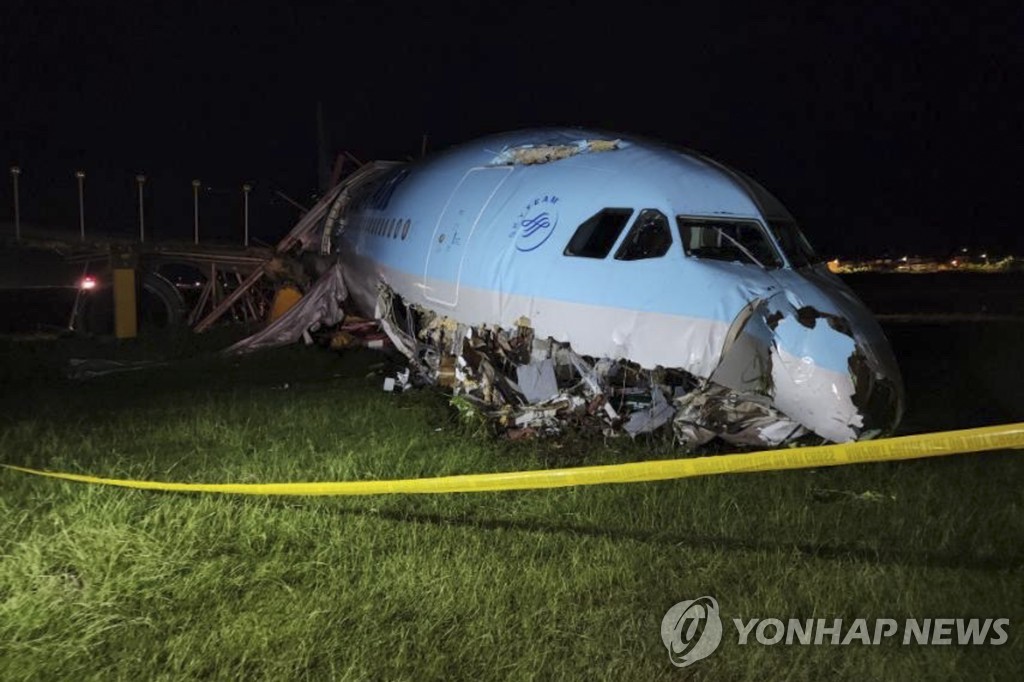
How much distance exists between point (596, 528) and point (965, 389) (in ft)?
31.6

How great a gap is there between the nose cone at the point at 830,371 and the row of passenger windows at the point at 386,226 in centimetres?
648

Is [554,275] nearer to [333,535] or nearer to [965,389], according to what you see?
[333,535]

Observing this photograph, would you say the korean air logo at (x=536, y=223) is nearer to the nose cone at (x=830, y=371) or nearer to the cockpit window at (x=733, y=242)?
the cockpit window at (x=733, y=242)

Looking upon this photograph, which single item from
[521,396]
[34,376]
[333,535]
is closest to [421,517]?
[333,535]

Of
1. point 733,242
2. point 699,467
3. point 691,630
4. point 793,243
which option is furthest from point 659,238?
point 691,630

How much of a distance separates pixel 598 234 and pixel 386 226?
19.6 ft

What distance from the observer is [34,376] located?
12773 mm

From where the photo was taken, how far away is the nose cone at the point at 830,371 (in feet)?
22.2

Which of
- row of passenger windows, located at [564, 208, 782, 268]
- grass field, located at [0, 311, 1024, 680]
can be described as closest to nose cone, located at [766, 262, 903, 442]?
grass field, located at [0, 311, 1024, 680]

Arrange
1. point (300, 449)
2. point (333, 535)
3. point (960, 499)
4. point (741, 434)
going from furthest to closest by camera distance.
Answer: point (300, 449) < point (741, 434) < point (960, 499) < point (333, 535)

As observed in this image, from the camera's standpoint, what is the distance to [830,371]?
268 inches

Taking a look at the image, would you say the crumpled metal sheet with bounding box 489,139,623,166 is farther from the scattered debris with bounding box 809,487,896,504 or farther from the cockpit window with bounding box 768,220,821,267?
the scattered debris with bounding box 809,487,896,504

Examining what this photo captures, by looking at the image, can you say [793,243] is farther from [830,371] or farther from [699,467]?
[699,467]

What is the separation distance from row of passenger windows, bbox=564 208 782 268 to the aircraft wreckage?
0.02m
